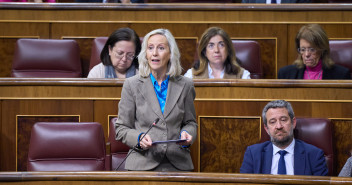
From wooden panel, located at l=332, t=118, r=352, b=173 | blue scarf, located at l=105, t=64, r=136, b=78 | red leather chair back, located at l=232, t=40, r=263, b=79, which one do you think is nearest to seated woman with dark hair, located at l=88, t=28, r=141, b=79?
blue scarf, located at l=105, t=64, r=136, b=78

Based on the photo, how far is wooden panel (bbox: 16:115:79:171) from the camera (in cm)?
145

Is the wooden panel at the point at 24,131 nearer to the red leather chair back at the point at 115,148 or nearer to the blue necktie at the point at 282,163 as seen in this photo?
the red leather chair back at the point at 115,148

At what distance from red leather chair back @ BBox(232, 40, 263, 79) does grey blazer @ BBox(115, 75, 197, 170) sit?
2.18ft

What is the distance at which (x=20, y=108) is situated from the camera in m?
1.47

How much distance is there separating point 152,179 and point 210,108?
52 cm

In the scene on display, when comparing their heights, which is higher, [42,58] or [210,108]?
[42,58]

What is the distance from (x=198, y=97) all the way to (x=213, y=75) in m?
0.27

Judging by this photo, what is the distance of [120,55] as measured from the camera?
163 centimetres

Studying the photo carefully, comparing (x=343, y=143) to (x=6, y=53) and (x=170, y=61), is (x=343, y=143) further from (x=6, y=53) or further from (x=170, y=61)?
(x=6, y=53)

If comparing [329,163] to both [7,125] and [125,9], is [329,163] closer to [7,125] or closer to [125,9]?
[7,125]

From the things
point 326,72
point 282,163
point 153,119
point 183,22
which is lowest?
point 282,163

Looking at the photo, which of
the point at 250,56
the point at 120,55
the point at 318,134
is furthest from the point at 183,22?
the point at 318,134

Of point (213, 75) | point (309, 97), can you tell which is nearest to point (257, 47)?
point (213, 75)

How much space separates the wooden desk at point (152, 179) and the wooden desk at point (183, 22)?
100 cm
